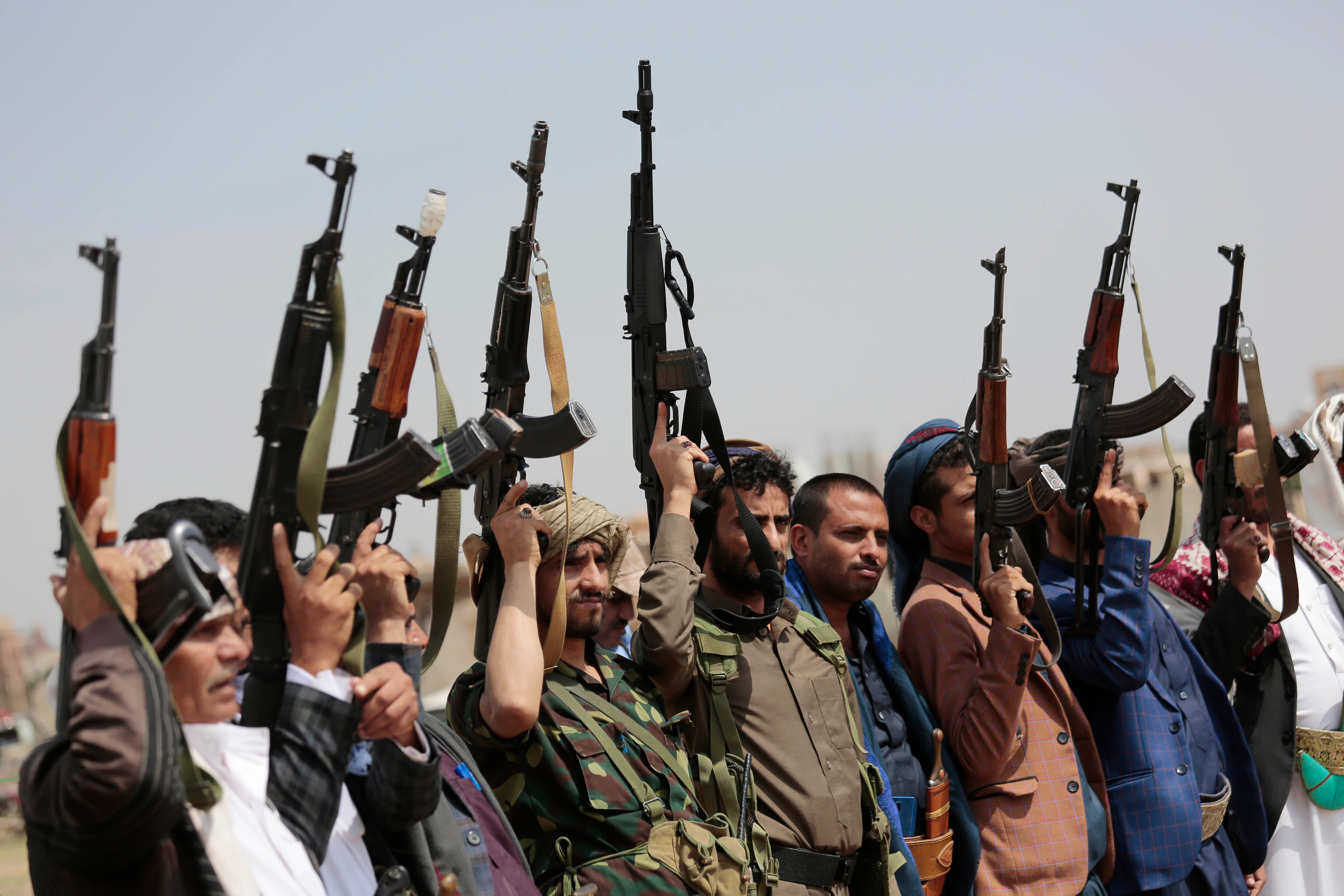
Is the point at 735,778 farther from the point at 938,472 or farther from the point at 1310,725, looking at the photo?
the point at 1310,725

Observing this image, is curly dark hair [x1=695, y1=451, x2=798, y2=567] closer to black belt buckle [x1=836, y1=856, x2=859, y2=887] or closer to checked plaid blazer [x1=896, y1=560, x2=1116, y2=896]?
checked plaid blazer [x1=896, y1=560, x2=1116, y2=896]

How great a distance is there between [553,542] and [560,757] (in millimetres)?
612

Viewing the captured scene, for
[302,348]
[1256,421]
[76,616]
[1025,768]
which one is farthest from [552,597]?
[1256,421]

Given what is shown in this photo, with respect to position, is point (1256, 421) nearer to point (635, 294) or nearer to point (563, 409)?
point (635, 294)

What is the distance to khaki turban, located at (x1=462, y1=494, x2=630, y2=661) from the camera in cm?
364

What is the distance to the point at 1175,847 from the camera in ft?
15.5

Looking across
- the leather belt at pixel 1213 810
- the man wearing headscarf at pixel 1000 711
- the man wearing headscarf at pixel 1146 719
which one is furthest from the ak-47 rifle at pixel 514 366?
the leather belt at pixel 1213 810

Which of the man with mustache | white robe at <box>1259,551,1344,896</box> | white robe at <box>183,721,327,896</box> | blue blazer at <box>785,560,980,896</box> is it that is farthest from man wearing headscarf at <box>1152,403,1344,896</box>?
white robe at <box>183,721,327,896</box>

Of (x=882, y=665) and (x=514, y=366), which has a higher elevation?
(x=514, y=366)

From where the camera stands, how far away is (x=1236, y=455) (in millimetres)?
5535

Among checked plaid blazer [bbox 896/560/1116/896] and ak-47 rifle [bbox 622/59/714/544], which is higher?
ak-47 rifle [bbox 622/59/714/544]

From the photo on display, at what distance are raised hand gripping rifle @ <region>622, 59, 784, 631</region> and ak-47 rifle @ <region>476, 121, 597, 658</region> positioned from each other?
560 mm

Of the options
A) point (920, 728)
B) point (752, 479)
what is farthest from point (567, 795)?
point (920, 728)

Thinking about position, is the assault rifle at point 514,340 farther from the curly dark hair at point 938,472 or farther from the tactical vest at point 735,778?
the curly dark hair at point 938,472
